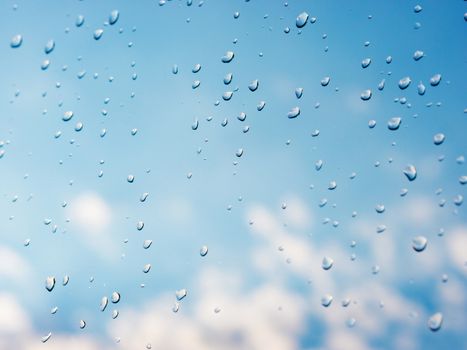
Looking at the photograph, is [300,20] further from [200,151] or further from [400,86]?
[200,151]

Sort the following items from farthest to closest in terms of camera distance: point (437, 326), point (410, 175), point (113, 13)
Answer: point (113, 13), point (410, 175), point (437, 326)

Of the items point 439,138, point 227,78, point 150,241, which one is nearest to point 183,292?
point 150,241

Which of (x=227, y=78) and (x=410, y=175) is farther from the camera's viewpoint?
(x=227, y=78)

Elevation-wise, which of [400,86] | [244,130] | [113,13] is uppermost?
[113,13]

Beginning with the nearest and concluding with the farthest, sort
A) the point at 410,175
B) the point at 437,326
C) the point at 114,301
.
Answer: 1. the point at 437,326
2. the point at 410,175
3. the point at 114,301

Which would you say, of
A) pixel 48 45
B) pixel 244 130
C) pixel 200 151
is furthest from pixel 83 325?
pixel 48 45

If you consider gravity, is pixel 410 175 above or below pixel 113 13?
below

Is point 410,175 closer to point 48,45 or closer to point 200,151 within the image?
point 200,151

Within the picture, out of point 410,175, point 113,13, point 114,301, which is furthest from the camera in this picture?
point 113,13

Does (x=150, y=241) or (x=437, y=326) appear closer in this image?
(x=437, y=326)
